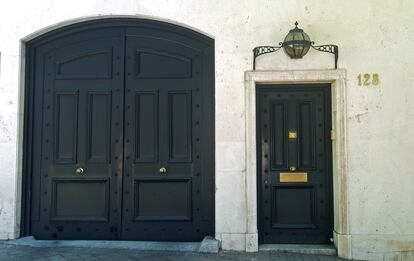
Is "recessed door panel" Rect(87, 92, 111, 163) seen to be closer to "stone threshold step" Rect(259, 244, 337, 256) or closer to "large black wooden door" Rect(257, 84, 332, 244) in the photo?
"large black wooden door" Rect(257, 84, 332, 244)

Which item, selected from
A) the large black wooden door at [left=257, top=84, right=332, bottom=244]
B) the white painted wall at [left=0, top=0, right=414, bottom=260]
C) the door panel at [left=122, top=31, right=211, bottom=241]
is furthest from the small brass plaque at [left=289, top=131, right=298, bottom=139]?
the door panel at [left=122, top=31, right=211, bottom=241]

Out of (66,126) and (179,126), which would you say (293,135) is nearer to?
(179,126)

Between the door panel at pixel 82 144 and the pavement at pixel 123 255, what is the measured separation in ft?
Result: 1.63

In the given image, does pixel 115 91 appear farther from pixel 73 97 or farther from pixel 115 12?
pixel 115 12

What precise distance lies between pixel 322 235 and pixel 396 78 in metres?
2.47

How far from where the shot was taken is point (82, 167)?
6219 millimetres

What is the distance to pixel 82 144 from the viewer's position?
6266mm

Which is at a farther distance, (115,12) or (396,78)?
(115,12)

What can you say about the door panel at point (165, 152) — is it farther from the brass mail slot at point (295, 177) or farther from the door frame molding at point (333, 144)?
the brass mail slot at point (295, 177)

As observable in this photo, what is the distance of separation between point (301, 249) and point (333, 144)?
1560 millimetres

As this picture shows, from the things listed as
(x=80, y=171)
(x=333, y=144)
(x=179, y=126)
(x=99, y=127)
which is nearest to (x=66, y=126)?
(x=99, y=127)

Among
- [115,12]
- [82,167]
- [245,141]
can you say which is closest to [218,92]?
[245,141]

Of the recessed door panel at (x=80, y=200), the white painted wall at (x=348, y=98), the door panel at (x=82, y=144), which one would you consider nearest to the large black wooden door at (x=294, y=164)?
the white painted wall at (x=348, y=98)

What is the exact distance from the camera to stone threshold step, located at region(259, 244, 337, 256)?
18.7 ft
